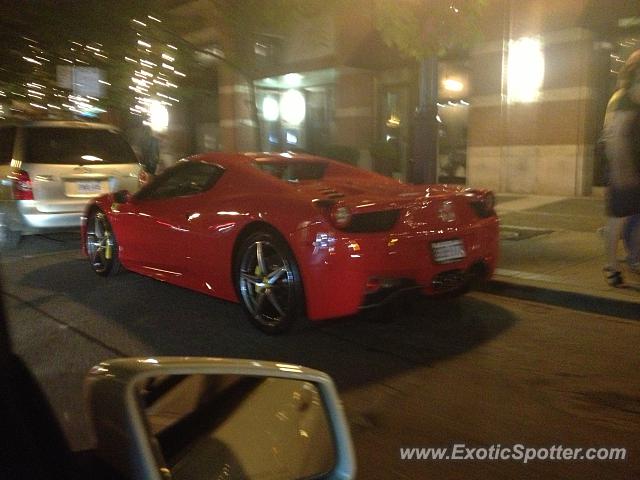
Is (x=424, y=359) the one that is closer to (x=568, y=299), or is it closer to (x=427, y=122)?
(x=568, y=299)

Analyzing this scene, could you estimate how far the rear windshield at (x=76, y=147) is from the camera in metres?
9.05

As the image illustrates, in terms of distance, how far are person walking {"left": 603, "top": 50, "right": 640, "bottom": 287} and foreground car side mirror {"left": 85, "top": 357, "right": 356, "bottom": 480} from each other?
5.12 meters

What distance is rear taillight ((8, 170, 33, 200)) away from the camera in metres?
8.88

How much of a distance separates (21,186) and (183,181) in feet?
11.3

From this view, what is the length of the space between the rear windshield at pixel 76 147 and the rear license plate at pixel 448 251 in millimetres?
5912

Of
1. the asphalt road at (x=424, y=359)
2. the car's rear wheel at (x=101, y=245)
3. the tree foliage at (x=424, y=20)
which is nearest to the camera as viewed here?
the asphalt road at (x=424, y=359)

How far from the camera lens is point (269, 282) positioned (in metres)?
5.35

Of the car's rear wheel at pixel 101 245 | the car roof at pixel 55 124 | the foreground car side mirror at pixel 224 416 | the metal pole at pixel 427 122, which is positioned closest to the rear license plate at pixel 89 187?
the car roof at pixel 55 124

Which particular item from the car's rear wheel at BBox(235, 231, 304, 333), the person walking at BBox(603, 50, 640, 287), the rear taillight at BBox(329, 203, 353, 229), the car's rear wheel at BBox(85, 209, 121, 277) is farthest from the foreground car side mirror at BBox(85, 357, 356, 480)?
the car's rear wheel at BBox(85, 209, 121, 277)

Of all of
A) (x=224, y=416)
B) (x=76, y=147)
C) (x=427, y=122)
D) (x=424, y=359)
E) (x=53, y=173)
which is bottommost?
(x=424, y=359)

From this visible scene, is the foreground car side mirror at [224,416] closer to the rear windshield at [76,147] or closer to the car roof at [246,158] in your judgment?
the car roof at [246,158]

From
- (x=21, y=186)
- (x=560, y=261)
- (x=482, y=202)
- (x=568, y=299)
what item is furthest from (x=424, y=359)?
(x=21, y=186)

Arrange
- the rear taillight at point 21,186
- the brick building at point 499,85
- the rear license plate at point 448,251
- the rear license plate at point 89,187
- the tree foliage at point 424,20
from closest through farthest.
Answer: the rear license plate at point 448,251, the tree foliage at point 424,20, the rear taillight at point 21,186, the rear license plate at point 89,187, the brick building at point 499,85

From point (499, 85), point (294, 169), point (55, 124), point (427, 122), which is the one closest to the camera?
point (294, 169)
